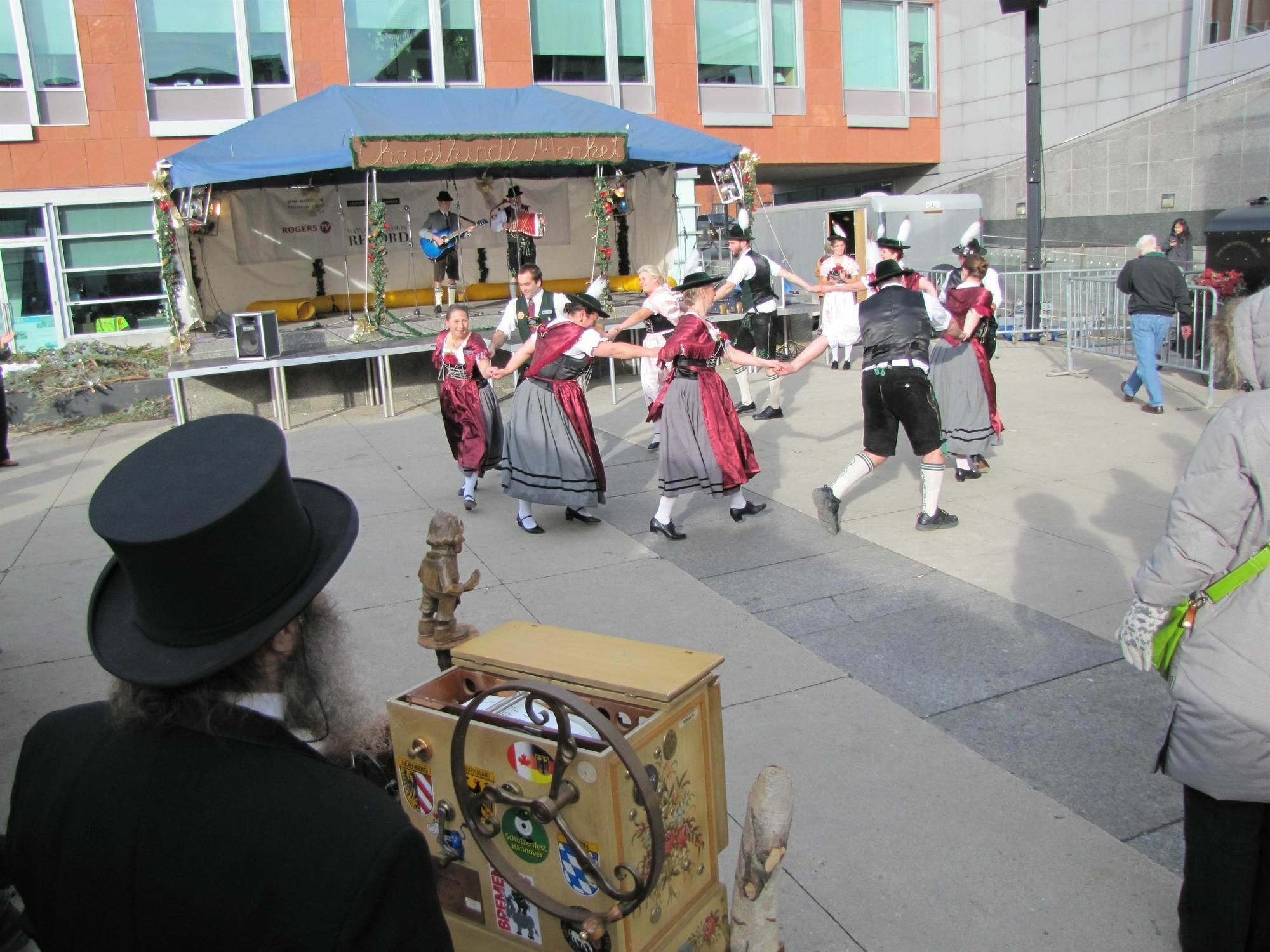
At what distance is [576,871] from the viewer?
200 cm

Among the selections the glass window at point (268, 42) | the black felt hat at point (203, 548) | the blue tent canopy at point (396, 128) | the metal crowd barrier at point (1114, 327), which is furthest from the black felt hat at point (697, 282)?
the glass window at point (268, 42)

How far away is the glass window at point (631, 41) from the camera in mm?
22750

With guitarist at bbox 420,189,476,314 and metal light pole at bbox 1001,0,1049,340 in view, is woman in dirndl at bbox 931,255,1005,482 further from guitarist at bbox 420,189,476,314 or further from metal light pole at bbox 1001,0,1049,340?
guitarist at bbox 420,189,476,314

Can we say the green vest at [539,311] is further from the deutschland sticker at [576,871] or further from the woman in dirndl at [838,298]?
the deutschland sticker at [576,871]

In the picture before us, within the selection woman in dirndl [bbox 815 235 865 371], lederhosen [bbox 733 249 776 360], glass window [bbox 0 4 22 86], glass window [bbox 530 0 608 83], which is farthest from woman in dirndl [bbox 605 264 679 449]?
glass window [bbox 0 4 22 86]

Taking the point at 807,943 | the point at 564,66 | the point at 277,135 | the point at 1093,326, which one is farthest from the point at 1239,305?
the point at 564,66

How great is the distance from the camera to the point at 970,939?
2.98 metres

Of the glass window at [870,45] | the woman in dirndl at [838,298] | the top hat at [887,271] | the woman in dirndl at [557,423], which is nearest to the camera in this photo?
the top hat at [887,271]

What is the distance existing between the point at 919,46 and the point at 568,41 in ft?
34.5

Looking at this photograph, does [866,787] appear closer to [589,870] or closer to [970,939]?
[970,939]

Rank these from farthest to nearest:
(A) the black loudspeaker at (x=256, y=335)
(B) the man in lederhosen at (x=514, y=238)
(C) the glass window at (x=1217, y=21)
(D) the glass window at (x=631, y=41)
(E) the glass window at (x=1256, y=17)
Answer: (D) the glass window at (x=631, y=41) < (C) the glass window at (x=1217, y=21) < (E) the glass window at (x=1256, y=17) < (B) the man in lederhosen at (x=514, y=238) < (A) the black loudspeaker at (x=256, y=335)

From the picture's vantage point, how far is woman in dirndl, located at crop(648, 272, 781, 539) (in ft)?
22.5

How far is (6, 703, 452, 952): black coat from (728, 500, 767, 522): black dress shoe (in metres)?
5.83

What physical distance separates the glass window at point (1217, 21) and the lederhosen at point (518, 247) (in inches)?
628
